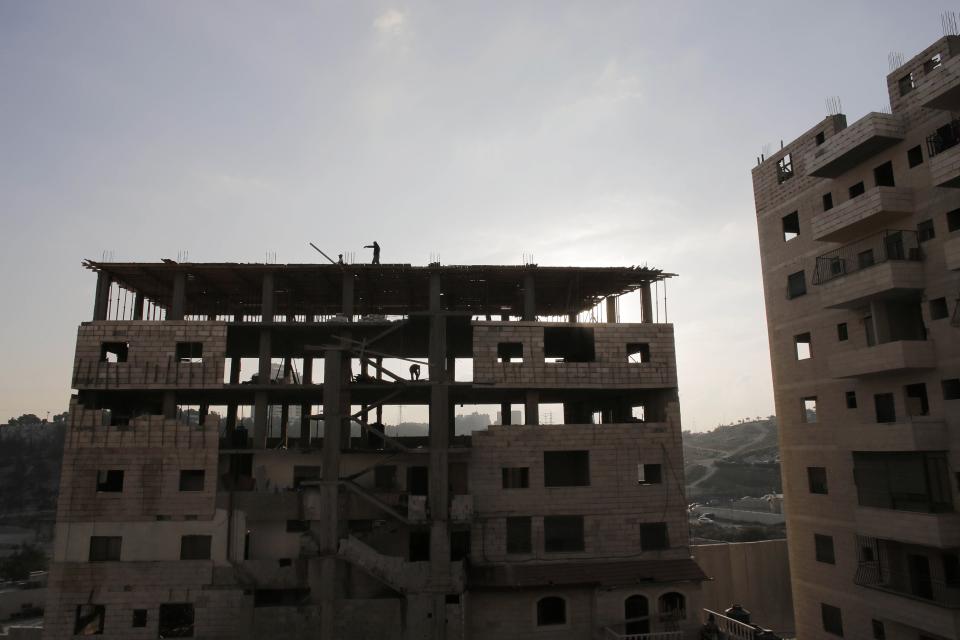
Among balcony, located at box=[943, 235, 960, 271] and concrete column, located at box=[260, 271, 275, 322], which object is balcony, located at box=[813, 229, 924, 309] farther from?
concrete column, located at box=[260, 271, 275, 322]

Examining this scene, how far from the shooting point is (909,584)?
86.8ft

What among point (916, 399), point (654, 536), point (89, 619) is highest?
point (916, 399)

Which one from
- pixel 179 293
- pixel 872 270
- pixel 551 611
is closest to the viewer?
pixel 872 270

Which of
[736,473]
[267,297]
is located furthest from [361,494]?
[736,473]

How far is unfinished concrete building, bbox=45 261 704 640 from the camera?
29.2 m

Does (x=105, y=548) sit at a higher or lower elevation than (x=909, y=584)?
higher

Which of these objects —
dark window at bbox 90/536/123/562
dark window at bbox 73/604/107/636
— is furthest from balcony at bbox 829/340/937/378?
dark window at bbox 73/604/107/636

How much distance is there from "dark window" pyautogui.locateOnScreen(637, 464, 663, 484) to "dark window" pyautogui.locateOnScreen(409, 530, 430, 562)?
11806 mm

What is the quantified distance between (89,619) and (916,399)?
131 ft

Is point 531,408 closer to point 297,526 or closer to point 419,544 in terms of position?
point 419,544

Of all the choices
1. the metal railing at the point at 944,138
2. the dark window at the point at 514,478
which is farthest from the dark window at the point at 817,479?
the metal railing at the point at 944,138

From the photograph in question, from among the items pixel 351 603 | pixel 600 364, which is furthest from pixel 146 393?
pixel 600 364

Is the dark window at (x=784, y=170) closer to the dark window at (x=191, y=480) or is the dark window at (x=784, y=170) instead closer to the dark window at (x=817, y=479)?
the dark window at (x=817, y=479)

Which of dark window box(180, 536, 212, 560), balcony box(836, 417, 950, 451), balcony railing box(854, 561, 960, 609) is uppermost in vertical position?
balcony box(836, 417, 950, 451)
